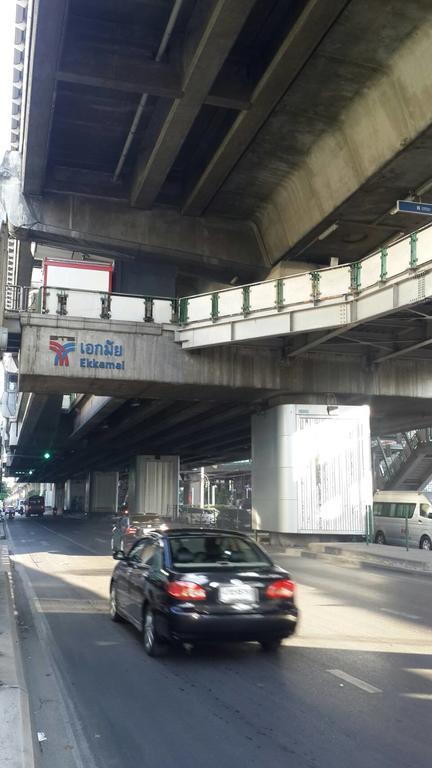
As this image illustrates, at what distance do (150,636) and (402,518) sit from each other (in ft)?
66.7

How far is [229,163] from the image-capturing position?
70.9ft

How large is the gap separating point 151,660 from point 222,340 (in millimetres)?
15352

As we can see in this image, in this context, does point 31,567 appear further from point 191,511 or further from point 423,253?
point 191,511

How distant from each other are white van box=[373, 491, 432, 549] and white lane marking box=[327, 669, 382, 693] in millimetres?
18629

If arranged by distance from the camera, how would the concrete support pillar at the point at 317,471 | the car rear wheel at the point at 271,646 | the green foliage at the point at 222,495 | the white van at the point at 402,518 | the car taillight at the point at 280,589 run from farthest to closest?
the green foliage at the point at 222,495 < the white van at the point at 402,518 < the concrete support pillar at the point at 317,471 < the car rear wheel at the point at 271,646 < the car taillight at the point at 280,589

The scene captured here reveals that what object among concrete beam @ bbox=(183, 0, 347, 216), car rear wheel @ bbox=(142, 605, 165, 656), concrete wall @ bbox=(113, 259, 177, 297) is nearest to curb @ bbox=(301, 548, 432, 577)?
car rear wheel @ bbox=(142, 605, 165, 656)

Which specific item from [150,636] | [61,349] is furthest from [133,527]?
[150,636]

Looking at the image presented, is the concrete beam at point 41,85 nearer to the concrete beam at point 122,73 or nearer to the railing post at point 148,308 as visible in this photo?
the concrete beam at point 122,73

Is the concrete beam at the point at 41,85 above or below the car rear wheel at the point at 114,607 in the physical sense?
above

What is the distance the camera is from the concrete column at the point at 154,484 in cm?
4791

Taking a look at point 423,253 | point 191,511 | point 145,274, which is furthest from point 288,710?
point 191,511

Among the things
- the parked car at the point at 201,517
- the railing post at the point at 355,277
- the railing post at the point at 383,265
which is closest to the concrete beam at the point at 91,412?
the parked car at the point at 201,517

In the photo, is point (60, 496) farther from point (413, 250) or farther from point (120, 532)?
point (413, 250)

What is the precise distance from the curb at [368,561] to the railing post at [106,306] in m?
10.5
